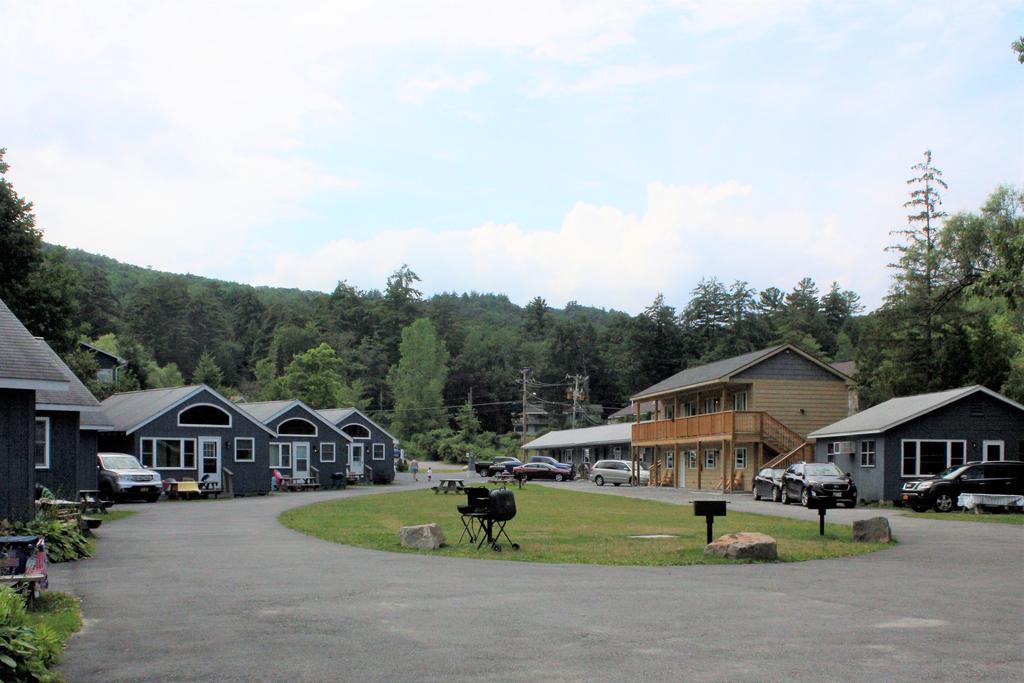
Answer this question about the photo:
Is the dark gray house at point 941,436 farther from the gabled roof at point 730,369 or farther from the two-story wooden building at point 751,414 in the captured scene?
the gabled roof at point 730,369

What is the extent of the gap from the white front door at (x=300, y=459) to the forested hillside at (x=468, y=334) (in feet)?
37.7

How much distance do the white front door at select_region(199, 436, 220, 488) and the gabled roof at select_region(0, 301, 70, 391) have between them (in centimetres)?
2831

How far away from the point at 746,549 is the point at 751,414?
31.6m

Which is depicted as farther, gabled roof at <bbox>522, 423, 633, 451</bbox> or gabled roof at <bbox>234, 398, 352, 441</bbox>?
gabled roof at <bbox>522, 423, 633, 451</bbox>

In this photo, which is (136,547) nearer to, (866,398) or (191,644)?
(191,644)

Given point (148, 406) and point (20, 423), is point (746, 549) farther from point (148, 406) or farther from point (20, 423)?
point (148, 406)

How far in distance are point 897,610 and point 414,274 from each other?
486 ft

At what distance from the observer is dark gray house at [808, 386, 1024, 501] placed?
123 ft

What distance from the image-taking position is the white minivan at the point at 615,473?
6219 centimetres

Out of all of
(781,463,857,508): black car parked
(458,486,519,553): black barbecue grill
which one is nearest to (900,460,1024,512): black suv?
(781,463,857,508): black car parked

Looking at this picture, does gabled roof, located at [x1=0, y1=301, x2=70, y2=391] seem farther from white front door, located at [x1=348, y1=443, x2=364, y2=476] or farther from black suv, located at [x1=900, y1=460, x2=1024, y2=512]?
white front door, located at [x1=348, y1=443, x2=364, y2=476]

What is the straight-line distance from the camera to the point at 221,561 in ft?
55.5

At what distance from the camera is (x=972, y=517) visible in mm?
29719

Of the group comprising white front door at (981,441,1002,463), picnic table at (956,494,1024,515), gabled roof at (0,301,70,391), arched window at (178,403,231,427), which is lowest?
picnic table at (956,494,1024,515)
